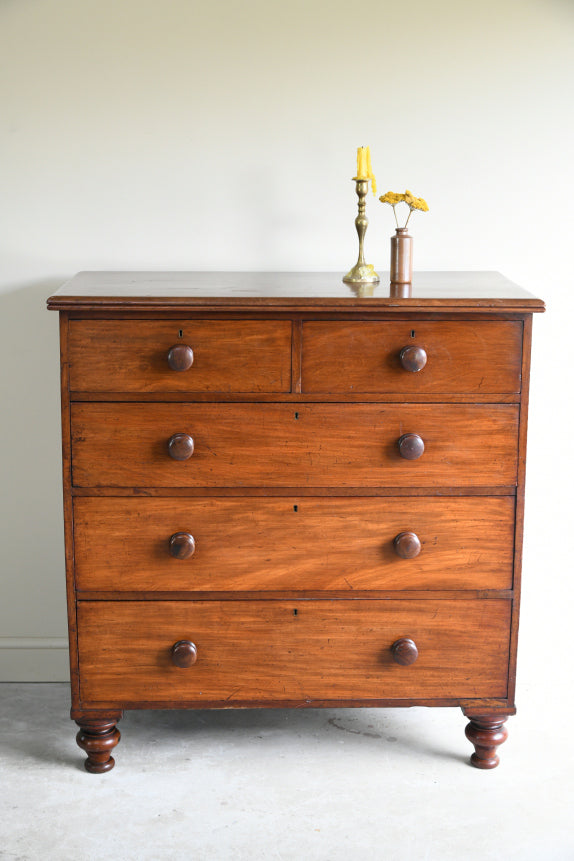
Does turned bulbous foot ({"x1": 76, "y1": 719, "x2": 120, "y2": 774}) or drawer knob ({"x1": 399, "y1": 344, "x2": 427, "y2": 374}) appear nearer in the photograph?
drawer knob ({"x1": 399, "y1": 344, "x2": 427, "y2": 374})

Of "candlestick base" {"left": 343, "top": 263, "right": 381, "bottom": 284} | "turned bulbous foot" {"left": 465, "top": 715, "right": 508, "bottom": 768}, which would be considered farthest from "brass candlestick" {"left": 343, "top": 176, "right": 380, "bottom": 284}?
"turned bulbous foot" {"left": 465, "top": 715, "right": 508, "bottom": 768}

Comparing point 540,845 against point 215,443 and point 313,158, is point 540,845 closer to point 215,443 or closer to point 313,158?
point 215,443

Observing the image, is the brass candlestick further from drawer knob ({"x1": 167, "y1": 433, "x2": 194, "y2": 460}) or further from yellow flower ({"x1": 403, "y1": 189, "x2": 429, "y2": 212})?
drawer knob ({"x1": 167, "y1": 433, "x2": 194, "y2": 460})

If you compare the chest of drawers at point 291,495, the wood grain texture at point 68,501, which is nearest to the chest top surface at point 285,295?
the chest of drawers at point 291,495

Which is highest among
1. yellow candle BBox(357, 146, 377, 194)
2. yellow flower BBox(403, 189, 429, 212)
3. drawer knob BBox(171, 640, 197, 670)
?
yellow candle BBox(357, 146, 377, 194)

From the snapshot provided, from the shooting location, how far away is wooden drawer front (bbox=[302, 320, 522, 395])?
237 centimetres

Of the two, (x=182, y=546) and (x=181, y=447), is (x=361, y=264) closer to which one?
(x=181, y=447)

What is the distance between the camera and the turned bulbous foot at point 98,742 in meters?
2.57

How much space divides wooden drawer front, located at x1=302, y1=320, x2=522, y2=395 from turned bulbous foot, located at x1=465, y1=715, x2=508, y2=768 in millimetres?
895

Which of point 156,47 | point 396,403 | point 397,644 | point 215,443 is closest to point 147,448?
point 215,443

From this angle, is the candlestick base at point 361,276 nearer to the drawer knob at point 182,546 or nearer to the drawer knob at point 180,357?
the drawer knob at point 180,357

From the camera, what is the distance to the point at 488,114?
9.51 feet

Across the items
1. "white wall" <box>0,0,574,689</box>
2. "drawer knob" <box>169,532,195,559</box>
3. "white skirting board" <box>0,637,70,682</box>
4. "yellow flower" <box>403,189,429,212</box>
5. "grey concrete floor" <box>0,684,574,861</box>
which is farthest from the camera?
"white skirting board" <box>0,637,70,682</box>

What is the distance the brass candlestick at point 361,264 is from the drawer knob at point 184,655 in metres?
→ 1.06
